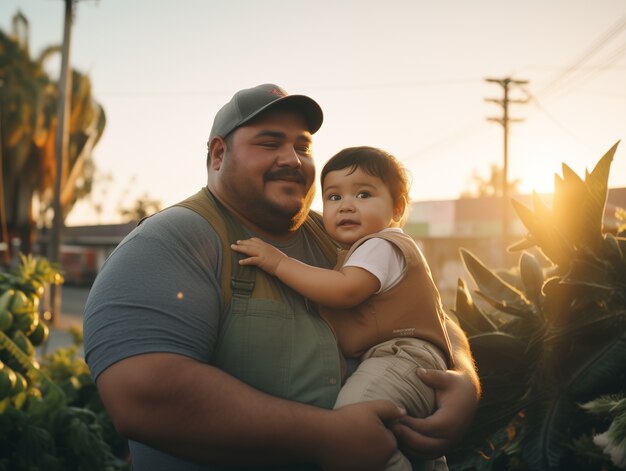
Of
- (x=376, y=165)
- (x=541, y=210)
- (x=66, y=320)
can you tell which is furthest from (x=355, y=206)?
(x=66, y=320)

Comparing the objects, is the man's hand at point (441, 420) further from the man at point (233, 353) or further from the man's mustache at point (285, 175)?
the man's mustache at point (285, 175)

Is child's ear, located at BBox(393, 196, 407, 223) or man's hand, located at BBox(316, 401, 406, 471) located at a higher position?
child's ear, located at BBox(393, 196, 407, 223)

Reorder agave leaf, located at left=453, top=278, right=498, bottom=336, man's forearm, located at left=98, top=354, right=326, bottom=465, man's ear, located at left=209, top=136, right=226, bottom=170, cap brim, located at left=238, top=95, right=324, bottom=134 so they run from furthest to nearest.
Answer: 1. agave leaf, located at left=453, top=278, right=498, bottom=336
2. man's ear, located at left=209, top=136, right=226, bottom=170
3. cap brim, located at left=238, top=95, right=324, bottom=134
4. man's forearm, located at left=98, top=354, right=326, bottom=465

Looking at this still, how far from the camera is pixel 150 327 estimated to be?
184cm

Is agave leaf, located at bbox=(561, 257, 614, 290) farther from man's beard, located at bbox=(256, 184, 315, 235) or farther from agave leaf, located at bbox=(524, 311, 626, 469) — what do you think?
man's beard, located at bbox=(256, 184, 315, 235)

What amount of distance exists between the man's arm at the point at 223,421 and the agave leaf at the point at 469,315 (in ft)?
3.53

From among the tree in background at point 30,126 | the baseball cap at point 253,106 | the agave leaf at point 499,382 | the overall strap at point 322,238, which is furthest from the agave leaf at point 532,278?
the tree in background at point 30,126

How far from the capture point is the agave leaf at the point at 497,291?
2.70 m

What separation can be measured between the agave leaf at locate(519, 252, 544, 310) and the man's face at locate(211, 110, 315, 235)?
923 mm

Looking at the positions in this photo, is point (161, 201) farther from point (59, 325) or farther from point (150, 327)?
point (150, 327)

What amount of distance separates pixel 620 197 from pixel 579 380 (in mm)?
859

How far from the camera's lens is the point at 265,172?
2.45 metres

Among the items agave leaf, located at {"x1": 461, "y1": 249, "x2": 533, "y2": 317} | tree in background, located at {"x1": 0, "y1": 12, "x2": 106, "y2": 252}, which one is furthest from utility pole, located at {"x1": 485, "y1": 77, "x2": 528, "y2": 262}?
agave leaf, located at {"x1": 461, "y1": 249, "x2": 533, "y2": 317}

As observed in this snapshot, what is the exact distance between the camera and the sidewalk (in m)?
15.0
